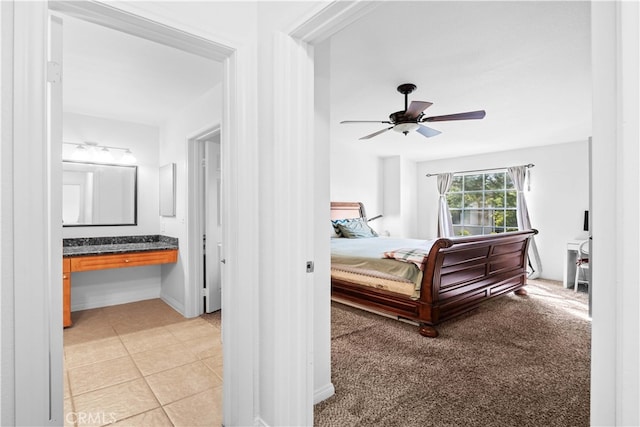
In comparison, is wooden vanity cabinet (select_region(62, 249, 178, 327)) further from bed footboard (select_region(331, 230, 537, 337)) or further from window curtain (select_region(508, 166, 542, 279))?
window curtain (select_region(508, 166, 542, 279))

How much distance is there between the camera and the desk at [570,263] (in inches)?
183

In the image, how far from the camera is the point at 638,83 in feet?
1.89

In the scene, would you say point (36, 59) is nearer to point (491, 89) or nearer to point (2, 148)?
point (2, 148)

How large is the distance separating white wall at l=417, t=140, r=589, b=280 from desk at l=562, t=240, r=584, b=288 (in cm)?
29

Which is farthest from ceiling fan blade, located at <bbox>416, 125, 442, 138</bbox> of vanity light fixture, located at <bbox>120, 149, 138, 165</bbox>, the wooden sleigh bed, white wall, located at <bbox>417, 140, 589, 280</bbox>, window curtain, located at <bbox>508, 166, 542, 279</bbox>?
vanity light fixture, located at <bbox>120, 149, 138, 165</bbox>

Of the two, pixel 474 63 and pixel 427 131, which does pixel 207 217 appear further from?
pixel 474 63

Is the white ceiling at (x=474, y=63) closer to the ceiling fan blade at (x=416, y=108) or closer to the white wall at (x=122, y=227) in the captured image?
the ceiling fan blade at (x=416, y=108)

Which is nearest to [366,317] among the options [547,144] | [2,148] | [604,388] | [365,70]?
[365,70]

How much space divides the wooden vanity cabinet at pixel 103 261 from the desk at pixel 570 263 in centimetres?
533

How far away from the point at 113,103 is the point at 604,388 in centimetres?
401

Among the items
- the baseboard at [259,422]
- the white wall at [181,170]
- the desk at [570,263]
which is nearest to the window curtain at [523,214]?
the desk at [570,263]

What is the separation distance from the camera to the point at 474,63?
2.56 meters

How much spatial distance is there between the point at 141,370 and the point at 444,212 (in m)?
5.69

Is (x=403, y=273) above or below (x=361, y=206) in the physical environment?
below
